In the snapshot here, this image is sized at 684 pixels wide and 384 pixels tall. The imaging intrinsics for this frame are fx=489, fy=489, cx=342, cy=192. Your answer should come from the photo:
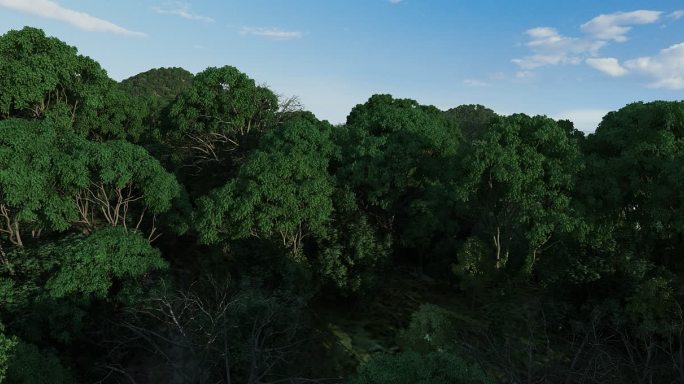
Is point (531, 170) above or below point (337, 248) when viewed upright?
above

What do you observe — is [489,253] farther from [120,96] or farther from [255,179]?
[120,96]

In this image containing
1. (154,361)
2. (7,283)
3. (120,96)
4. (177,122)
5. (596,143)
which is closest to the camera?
(7,283)

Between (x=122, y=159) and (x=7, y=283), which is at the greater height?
(x=122, y=159)

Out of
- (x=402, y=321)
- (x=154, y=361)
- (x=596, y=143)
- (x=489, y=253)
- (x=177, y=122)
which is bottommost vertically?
(x=154, y=361)

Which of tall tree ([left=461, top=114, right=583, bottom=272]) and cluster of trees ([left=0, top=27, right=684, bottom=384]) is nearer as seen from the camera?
cluster of trees ([left=0, top=27, right=684, bottom=384])

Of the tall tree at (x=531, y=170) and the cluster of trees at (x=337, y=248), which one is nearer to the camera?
the cluster of trees at (x=337, y=248)

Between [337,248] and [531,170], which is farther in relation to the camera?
[337,248]

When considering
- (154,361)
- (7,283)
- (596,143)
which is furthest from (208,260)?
Result: (596,143)

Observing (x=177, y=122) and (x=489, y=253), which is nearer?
(x=489, y=253)
